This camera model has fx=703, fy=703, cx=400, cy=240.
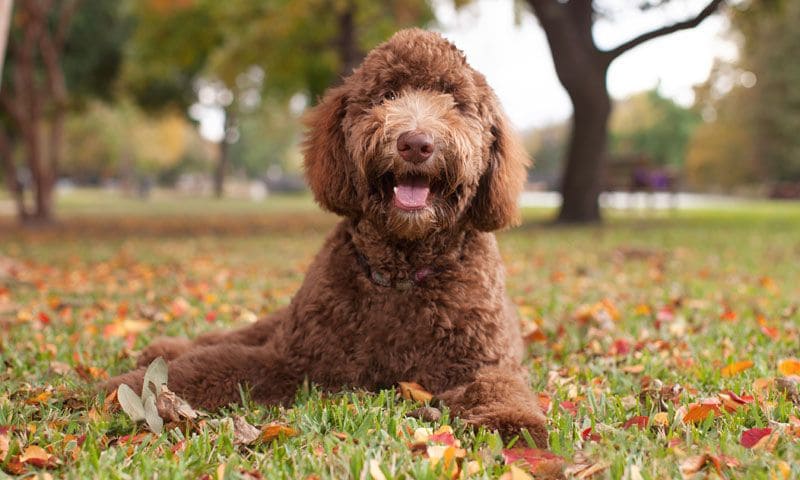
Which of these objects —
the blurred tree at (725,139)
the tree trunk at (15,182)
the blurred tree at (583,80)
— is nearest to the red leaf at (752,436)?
the blurred tree at (583,80)

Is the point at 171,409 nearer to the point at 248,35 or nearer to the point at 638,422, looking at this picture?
the point at 638,422

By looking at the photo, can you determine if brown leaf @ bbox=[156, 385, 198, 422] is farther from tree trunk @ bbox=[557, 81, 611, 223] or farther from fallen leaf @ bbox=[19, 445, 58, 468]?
tree trunk @ bbox=[557, 81, 611, 223]

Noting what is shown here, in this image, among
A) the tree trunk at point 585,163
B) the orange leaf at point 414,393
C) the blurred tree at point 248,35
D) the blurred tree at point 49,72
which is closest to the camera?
the orange leaf at point 414,393

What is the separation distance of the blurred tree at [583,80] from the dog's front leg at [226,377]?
12313mm

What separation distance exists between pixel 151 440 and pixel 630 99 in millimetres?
85497

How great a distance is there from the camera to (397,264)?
315 centimetres

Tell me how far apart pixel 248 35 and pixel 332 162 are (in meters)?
15.4

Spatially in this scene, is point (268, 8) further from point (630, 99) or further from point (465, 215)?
point (630, 99)

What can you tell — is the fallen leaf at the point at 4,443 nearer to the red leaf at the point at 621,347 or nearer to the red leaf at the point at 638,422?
the red leaf at the point at 638,422

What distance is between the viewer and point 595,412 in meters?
3.02

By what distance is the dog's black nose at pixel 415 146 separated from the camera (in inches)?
109

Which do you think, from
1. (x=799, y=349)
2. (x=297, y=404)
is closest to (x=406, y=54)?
(x=297, y=404)

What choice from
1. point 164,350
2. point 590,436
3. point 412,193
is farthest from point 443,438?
point 164,350

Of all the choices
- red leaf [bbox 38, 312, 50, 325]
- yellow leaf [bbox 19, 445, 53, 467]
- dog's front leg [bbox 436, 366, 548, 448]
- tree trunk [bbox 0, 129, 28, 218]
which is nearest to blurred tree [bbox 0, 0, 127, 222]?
tree trunk [bbox 0, 129, 28, 218]
